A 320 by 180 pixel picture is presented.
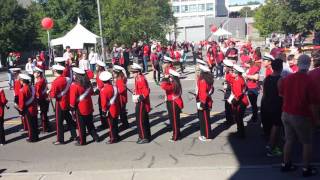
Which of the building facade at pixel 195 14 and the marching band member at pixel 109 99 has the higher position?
the building facade at pixel 195 14

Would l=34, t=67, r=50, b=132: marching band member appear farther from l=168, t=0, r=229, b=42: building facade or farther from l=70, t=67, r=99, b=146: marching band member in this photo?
l=168, t=0, r=229, b=42: building facade

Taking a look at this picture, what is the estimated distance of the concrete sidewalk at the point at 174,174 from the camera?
7.04 metres

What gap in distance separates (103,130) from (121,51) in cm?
→ 1360

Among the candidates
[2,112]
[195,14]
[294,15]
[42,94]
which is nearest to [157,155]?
[2,112]

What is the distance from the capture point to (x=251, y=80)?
35.7 ft

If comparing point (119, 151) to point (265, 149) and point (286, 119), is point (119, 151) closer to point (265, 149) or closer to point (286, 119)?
point (265, 149)

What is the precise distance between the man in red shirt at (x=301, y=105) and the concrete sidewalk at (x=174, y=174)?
0.56 m

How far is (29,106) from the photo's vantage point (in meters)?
10.2

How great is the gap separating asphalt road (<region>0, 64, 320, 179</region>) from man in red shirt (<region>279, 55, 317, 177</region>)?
0.58 m

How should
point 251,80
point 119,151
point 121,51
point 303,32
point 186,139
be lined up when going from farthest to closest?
point 303,32 < point 121,51 < point 251,80 < point 186,139 < point 119,151

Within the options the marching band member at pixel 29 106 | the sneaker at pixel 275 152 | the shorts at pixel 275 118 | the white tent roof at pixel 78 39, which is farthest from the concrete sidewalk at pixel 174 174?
the white tent roof at pixel 78 39

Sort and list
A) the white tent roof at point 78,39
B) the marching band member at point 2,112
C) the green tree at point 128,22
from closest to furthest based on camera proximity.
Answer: the marching band member at point 2,112, the white tent roof at point 78,39, the green tree at point 128,22

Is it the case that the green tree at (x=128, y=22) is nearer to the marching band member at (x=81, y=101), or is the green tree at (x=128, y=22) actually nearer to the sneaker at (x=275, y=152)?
the marching band member at (x=81, y=101)

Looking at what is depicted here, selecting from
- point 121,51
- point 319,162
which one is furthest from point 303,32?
point 319,162
